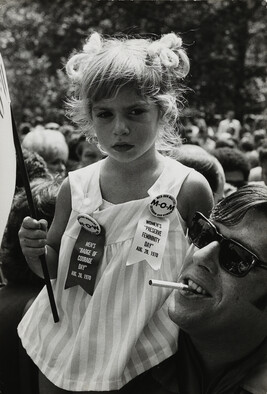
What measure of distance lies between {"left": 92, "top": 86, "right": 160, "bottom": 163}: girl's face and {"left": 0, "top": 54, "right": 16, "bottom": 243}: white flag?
495mm

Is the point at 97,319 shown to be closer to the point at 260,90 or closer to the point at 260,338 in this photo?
the point at 260,338

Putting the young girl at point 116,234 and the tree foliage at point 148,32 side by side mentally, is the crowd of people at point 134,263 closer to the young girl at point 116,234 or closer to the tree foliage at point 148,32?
the young girl at point 116,234

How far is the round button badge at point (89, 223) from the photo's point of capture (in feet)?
7.75

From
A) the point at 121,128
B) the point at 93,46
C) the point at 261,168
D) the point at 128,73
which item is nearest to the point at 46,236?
the point at 121,128

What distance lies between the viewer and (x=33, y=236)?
90.2 inches

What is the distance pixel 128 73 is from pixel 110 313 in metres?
0.85

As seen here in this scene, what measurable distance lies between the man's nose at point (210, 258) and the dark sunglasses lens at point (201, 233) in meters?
0.03

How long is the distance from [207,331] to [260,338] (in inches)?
5.9

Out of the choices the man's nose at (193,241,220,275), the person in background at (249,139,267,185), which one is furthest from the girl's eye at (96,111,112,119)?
the person in background at (249,139,267,185)

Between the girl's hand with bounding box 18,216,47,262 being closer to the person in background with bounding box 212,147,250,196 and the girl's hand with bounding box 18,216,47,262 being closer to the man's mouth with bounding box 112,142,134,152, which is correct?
the man's mouth with bounding box 112,142,134,152

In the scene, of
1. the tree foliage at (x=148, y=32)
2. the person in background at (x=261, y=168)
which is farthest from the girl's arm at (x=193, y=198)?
the tree foliage at (x=148, y=32)

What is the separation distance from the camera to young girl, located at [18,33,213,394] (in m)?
2.23

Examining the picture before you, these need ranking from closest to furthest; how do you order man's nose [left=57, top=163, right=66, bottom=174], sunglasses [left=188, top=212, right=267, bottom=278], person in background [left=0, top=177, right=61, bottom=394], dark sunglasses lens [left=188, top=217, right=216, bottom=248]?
1. sunglasses [left=188, top=212, right=267, bottom=278]
2. dark sunglasses lens [left=188, top=217, right=216, bottom=248]
3. person in background [left=0, top=177, right=61, bottom=394]
4. man's nose [left=57, top=163, right=66, bottom=174]

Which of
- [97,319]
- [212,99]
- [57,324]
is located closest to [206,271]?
[97,319]
